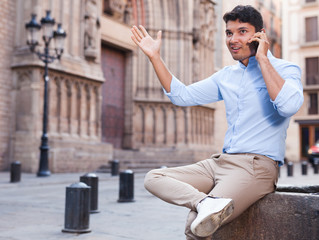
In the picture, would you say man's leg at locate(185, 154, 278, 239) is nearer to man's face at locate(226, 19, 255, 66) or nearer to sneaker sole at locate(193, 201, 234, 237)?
sneaker sole at locate(193, 201, 234, 237)

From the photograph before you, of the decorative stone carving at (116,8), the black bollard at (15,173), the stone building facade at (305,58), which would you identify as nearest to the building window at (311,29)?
the stone building facade at (305,58)

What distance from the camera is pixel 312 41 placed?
130 feet

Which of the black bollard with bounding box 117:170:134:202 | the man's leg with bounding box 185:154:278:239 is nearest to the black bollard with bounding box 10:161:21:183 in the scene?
the black bollard with bounding box 117:170:134:202

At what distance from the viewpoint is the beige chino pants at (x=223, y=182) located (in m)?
2.57

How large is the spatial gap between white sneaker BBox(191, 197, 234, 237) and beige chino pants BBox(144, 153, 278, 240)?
0.38ft

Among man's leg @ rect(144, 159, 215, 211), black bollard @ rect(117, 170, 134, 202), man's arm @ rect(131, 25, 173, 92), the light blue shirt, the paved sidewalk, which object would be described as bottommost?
the paved sidewalk

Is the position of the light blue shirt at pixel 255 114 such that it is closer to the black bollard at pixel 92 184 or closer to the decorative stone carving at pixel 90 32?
the black bollard at pixel 92 184

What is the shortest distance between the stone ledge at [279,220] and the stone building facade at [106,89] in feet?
32.5

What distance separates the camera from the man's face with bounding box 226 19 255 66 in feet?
9.03

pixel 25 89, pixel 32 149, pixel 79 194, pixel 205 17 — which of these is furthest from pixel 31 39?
pixel 205 17

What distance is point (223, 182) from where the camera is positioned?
8.77 ft

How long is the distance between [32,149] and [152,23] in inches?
387

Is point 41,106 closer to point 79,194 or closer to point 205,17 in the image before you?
point 79,194

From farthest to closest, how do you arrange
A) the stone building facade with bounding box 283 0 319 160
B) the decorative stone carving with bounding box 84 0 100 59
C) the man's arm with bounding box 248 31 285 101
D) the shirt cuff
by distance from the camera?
the stone building facade with bounding box 283 0 319 160, the decorative stone carving with bounding box 84 0 100 59, the shirt cuff, the man's arm with bounding box 248 31 285 101
